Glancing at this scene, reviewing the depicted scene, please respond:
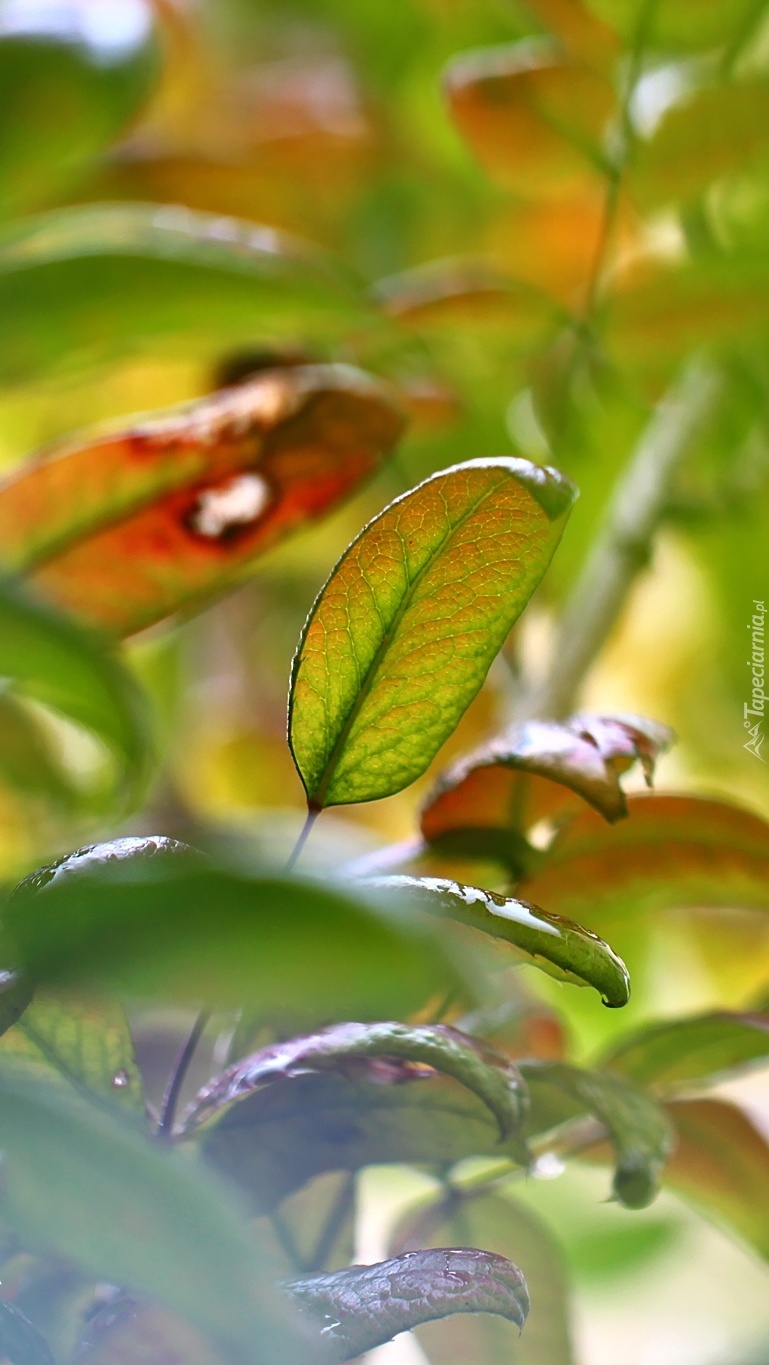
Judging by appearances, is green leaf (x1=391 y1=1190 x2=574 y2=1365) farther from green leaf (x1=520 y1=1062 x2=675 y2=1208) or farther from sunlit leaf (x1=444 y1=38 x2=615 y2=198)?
sunlit leaf (x1=444 y1=38 x2=615 y2=198)

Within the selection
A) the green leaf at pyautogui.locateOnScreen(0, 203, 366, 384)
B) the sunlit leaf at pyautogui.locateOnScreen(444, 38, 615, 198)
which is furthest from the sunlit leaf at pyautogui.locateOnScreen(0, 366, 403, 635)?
the sunlit leaf at pyautogui.locateOnScreen(444, 38, 615, 198)

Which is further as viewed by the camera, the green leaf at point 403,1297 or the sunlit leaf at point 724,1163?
the sunlit leaf at point 724,1163

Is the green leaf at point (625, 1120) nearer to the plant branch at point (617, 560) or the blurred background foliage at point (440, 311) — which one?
the blurred background foliage at point (440, 311)

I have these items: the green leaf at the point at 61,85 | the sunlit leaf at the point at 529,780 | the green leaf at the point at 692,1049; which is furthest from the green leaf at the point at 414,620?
the green leaf at the point at 61,85

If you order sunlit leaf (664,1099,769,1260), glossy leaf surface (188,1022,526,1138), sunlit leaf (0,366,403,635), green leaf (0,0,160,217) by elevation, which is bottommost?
sunlit leaf (664,1099,769,1260)

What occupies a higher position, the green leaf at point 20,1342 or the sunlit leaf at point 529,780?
the sunlit leaf at point 529,780

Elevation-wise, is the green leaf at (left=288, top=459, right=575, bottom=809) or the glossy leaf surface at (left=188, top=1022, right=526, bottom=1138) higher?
the green leaf at (left=288, top=459, right=575, bottom=809)

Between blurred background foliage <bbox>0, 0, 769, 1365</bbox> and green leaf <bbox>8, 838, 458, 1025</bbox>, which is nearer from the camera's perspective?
green leaf <bbox>8, 838, 458, 1025</bbox>
